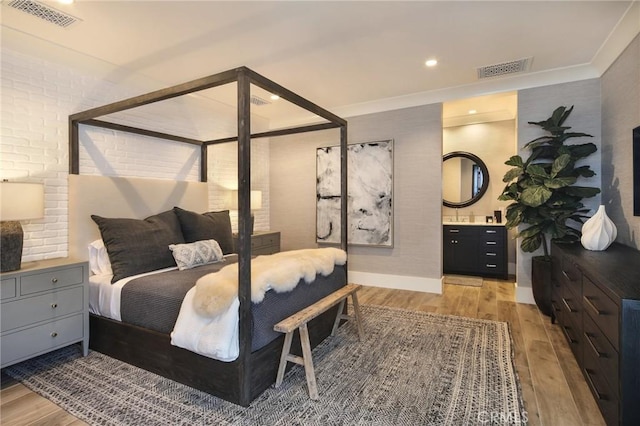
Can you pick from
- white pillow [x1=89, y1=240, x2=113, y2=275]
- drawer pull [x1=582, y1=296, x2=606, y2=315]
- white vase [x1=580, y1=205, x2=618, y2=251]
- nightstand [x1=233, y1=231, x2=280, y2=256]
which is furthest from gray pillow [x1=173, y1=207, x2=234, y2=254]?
white vase [x1=580, y1=205, x2=618, y2=251]

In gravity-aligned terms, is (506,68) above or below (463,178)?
above

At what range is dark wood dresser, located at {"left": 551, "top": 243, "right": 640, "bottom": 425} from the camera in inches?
55.5

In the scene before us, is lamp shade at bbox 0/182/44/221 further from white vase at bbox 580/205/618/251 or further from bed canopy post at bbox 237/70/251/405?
white vase at bbox 580/205/618/251

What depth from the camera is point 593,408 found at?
1867mm

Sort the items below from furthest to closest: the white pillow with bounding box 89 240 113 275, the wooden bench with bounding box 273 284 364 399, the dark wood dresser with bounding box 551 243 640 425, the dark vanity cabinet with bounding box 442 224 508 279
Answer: the dark vanity cabinet with bounding box 442 224 508 279 → the white pillow with bounding box 89 240 113 275 → the wooden bench with bounding box 273 284 364 399 → the dark wood dresser with bounding box 551 243 640 425

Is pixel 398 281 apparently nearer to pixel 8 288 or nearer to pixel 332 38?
pixel 332 38

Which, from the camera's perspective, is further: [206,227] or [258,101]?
[258,101]

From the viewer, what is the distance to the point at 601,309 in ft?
5.61

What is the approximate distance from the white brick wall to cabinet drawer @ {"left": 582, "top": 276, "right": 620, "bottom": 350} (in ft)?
12.9

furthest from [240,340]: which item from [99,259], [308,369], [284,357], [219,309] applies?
[99,259]

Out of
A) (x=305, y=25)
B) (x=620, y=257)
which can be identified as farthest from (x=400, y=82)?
(x=620, y=257)

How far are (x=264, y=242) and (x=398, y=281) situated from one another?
1.96m

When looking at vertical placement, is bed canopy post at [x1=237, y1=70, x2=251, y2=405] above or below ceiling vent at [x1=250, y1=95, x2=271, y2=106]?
below

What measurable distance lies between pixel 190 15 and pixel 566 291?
3645 mm
